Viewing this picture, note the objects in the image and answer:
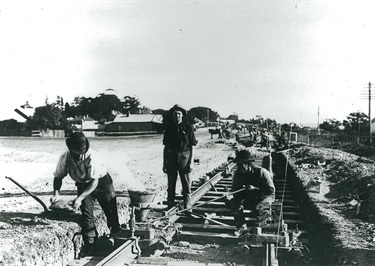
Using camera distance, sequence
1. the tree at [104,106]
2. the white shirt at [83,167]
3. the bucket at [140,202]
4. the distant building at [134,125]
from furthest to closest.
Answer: the tree at [104,106] → the distant building at [134,125] → the bucket at [140,202] → the white shirt at [83,167]

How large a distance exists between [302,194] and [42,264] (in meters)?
6.13

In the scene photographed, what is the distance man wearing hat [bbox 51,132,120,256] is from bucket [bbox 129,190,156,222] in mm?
289

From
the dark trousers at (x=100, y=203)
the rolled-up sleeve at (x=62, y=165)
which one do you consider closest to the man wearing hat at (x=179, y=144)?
the dark trousers at (x=100, y=203)

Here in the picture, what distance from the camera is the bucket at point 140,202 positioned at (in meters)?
5.44

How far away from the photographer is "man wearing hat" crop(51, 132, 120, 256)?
15.9ft

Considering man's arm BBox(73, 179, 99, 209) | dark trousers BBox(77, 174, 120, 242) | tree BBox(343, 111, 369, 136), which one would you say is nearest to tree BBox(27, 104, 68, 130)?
tree BBox(343, 111, 369, 136)

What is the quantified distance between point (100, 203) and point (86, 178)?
0.56 metres

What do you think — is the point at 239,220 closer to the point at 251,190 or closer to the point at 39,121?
the point at 251,190

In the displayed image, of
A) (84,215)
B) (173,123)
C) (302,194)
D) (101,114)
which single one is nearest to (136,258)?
(84,215)

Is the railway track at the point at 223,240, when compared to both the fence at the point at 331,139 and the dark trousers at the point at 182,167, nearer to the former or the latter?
the dark trousers at the point at 182,167

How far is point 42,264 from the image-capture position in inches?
178

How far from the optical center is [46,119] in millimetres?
57125

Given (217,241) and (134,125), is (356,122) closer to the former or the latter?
(134,125)

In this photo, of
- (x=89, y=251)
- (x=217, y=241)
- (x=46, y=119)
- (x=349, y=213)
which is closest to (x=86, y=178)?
(x=89, y=251)
